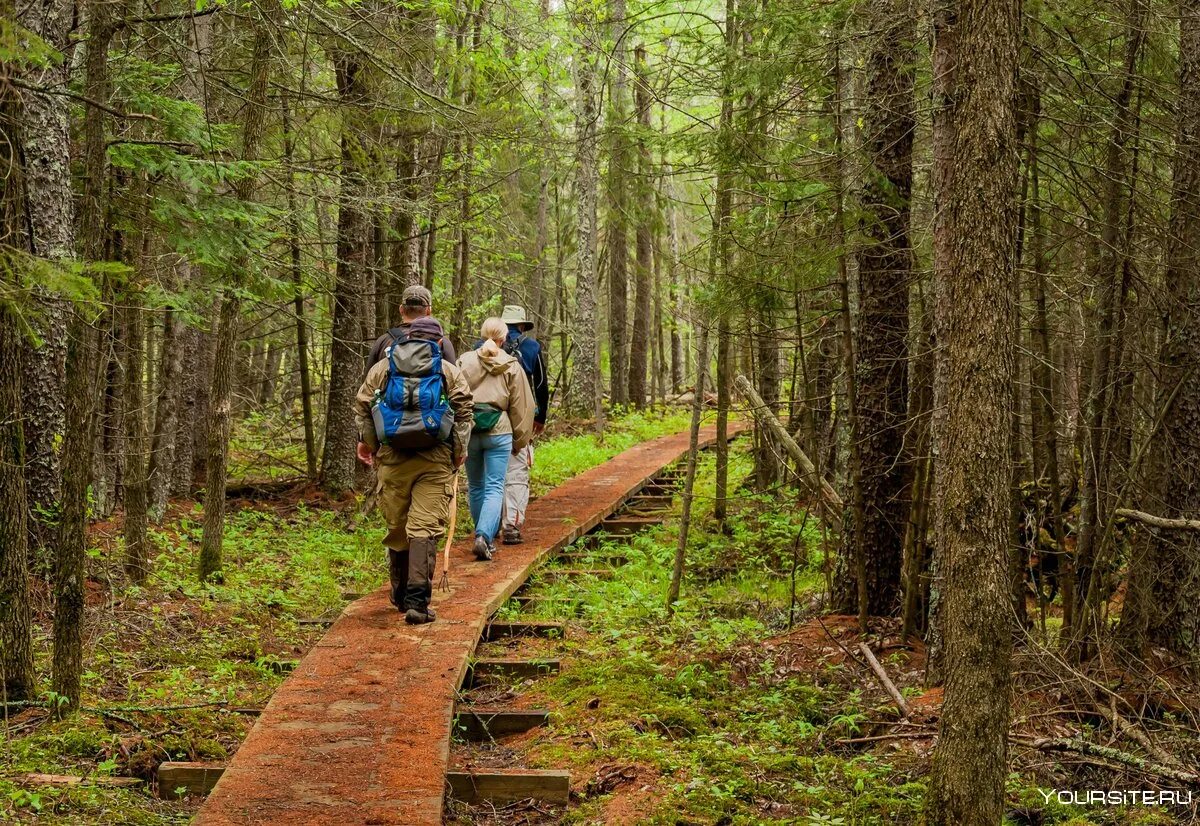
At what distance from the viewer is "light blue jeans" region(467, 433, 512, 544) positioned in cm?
972

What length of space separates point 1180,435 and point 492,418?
5.95m

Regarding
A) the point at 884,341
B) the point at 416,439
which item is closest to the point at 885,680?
the point at 884,341

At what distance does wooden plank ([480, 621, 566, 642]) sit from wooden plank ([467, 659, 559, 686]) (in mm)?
763

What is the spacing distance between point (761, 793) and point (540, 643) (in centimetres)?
312

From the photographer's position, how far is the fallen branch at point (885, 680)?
6.15 metres

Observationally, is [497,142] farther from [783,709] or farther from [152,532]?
[783,709]

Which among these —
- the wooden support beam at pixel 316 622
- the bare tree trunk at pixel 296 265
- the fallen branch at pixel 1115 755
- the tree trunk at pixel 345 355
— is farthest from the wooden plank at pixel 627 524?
the fallen branch at pixel 1115 755

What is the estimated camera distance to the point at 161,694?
6520 millimetres

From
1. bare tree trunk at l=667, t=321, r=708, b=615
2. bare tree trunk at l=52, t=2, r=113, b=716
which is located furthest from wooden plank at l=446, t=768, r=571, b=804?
bare tree trunk at l=667, t=321, r=708, b=615

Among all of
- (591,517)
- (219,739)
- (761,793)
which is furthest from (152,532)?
(761,793)

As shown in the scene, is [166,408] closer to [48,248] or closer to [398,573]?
[48,248]

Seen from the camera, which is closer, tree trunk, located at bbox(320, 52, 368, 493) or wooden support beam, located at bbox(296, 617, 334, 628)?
wooden support beam, located at bbox(296, 617, 334, 628)

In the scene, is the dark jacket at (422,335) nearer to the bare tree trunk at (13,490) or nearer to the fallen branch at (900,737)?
the bare tree trunk at (13,490)

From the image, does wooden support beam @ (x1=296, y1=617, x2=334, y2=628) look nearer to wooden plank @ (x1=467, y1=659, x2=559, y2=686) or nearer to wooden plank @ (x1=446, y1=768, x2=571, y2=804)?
wooden plank @ (x1=467, y1=659, x2=559, y2=686)
